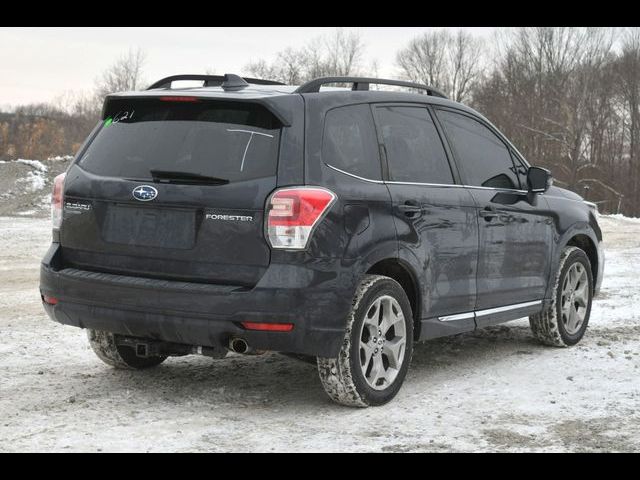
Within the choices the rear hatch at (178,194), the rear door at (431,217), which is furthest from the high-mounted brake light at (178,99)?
the rear door at (431,217)

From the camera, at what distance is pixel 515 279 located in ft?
23.5

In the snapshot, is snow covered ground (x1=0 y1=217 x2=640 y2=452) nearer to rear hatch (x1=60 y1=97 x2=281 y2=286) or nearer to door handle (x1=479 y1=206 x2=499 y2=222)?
rear hatch (x1=60 y1=97 x2=281 y2=286)

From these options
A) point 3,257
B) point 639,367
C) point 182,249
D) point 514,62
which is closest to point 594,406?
point 639,367

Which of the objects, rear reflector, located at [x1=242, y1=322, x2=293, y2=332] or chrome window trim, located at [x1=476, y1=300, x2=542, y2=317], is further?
chrome window trim, located at [x1=476, y1=300, x2=542, y2=317]

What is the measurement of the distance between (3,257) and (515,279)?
433 inches

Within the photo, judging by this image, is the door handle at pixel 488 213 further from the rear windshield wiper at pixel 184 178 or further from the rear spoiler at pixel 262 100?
the rear windshield wiper at pixel 184 178

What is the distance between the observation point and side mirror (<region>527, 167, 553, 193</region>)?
735 centimetres

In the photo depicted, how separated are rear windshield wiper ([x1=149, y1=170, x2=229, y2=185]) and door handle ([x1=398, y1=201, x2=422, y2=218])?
3.76 feet

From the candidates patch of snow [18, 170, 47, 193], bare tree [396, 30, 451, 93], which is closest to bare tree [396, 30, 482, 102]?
bare tree [396, 30, 451, 93]

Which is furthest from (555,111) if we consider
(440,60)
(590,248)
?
(590,248)

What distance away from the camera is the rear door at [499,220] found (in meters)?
6.78

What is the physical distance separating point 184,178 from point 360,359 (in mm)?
1417
